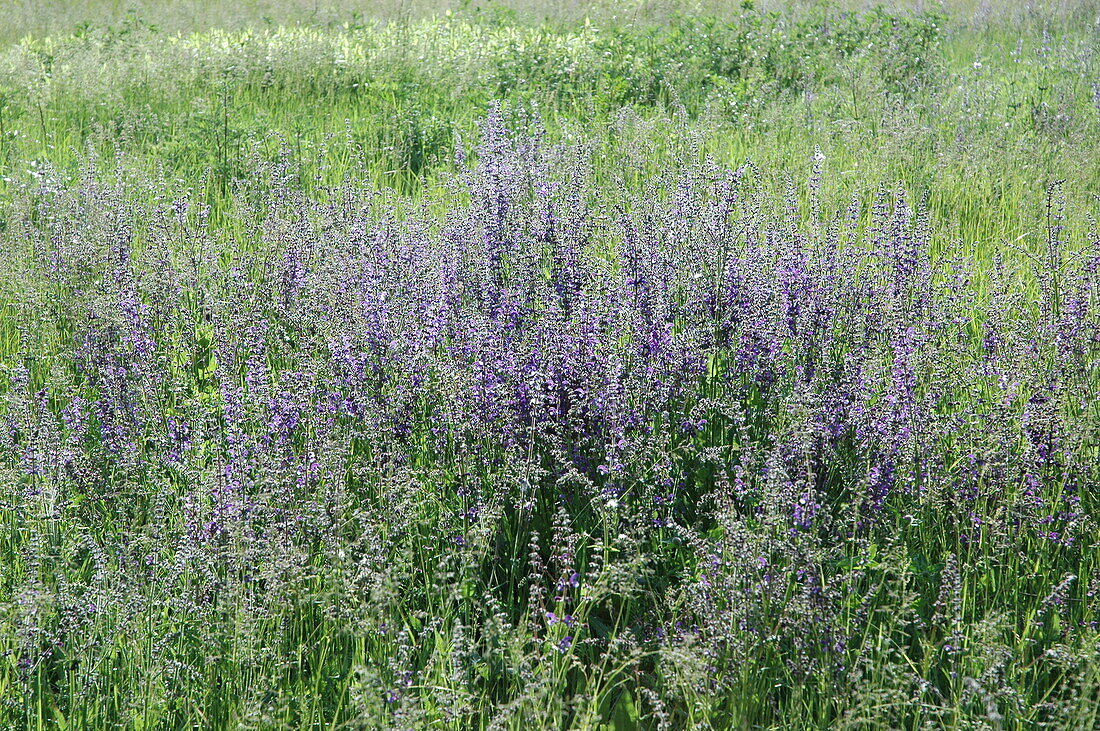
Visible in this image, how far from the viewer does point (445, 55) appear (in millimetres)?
10227

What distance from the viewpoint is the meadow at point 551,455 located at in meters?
2.30

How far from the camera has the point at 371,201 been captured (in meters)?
5.60

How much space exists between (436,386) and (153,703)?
4.69 ft

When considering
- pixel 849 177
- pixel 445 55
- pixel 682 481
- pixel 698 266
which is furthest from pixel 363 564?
pixel 445 55

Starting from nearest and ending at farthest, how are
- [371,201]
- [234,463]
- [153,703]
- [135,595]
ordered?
1. [153,703]
2. [135,595]
3. [234,463]
4. [371,201]

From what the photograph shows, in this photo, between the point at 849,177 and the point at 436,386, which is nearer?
the point at 436,386

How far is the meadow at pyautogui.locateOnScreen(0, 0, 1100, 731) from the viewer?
230 cm

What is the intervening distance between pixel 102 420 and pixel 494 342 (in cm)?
153

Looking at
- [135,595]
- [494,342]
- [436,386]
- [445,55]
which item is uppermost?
[445,55]

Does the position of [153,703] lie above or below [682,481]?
below

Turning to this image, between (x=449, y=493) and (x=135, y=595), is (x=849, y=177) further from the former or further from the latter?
(x=135, y=595)

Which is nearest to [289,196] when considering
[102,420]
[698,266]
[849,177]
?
[102,420]

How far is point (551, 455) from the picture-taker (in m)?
3.08

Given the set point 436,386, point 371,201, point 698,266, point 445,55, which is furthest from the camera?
point 445,55
